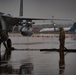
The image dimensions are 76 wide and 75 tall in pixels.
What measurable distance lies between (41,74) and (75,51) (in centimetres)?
1038

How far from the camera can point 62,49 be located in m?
19.9

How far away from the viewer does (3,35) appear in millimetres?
19781

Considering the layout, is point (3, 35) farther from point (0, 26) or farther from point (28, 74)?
point (28, 74)

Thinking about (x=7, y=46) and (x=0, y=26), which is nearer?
(x=0, y=26)

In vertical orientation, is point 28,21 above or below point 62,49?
above

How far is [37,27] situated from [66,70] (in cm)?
8878

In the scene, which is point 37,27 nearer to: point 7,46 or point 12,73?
point 7,46

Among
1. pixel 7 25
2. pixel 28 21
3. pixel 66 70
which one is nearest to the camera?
pixel 66 70

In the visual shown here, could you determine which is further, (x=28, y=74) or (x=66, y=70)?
(x=66, y=70)

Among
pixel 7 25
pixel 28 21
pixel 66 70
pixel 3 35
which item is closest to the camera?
pixel 66 70

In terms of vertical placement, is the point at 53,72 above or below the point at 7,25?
below

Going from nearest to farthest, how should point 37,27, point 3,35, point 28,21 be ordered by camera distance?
point 3,35 → point 28,21 → point 37,27

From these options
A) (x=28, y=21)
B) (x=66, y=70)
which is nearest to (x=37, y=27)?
(x=28, y=21)

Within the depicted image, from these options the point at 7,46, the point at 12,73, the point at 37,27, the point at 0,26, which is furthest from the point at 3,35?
the point at 37,27
